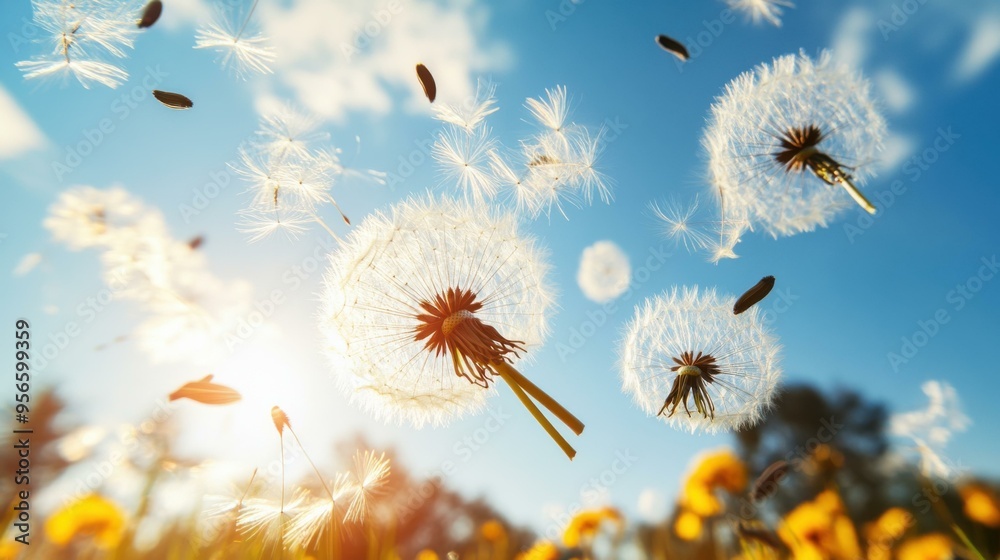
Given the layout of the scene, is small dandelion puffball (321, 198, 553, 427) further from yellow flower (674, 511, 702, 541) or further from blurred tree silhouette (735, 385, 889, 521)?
blurred tree silhouette (735, 385, 889, 521)

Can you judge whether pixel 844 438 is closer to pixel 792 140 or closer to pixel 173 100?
pixel 792 140

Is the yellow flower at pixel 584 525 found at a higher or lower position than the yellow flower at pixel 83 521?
higher

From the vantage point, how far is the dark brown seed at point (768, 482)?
2.83 metres

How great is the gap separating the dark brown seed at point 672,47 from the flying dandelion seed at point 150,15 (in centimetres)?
360

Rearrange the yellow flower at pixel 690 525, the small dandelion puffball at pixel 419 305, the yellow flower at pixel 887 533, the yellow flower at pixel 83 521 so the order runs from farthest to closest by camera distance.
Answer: the yellow flower at pixel 690 525, the small dandelion puffball at pixel 419 305, the yellow flower at pixel 887 533, the yellow flower at pixel 83 521

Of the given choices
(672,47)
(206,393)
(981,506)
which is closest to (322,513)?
(206,393)

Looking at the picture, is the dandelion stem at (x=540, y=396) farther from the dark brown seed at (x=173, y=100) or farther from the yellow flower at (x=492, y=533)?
the dark brown seed at (x=173, y=100)

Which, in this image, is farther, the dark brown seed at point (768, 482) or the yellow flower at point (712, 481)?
the yellow flower at point (712, 481)

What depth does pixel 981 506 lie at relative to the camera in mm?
4227

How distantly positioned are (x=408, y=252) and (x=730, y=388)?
11.4 feet

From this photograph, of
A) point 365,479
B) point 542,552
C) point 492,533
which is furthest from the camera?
point 542,552

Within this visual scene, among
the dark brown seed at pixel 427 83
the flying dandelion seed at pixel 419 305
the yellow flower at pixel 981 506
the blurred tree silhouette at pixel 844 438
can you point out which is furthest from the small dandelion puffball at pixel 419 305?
the blurred tree silhouette at pixel 844 438

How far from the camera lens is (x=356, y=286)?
160 inches

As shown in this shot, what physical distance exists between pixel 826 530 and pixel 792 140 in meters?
3.65
